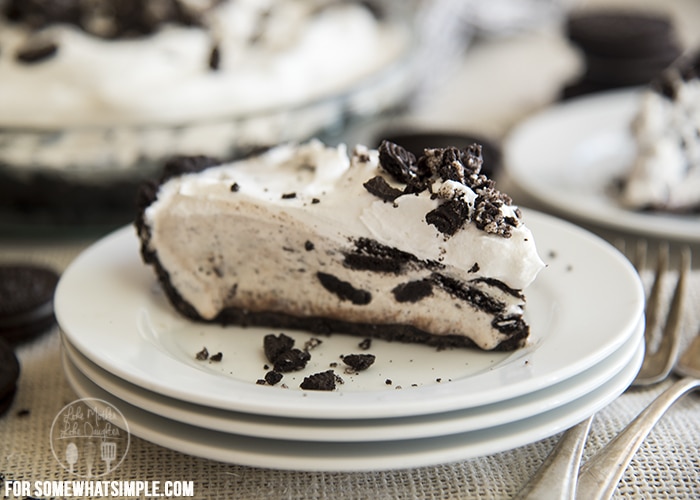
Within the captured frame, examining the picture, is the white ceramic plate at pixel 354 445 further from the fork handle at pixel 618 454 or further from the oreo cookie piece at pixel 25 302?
the oreo cookie piece at pixel 25 302

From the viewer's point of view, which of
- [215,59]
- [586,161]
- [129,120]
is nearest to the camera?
[129,120]

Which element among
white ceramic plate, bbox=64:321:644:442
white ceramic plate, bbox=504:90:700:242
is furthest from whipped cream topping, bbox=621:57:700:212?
white ceramic plate, bbox=64:321:644:442

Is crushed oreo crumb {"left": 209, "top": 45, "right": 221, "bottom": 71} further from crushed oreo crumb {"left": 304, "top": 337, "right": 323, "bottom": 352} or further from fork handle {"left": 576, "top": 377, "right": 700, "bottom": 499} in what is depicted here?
fork handle {"left": 576, "top": 377, "right": 700, "bottom": 499}

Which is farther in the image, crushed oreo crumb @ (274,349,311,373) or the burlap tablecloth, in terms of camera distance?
crushed oreo crumb @ (274,349,311,373)

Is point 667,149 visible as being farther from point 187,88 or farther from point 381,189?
point 187,88

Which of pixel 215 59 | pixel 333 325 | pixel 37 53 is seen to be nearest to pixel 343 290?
pixel 333 325

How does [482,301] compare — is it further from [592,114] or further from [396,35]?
[396,35]

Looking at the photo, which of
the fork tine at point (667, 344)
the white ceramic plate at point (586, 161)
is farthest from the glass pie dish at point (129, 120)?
the fork tine at point (667, 344)
